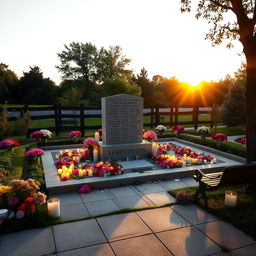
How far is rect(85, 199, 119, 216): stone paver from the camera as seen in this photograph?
16.0ft

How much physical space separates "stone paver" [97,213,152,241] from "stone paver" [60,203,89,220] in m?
0.46

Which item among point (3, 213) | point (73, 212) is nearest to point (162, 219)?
point (73, 212)

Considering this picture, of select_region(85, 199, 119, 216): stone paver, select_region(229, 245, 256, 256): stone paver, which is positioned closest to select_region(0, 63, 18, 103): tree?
select_region(85, 199, 119, 216): stone paver

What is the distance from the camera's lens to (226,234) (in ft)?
13.1

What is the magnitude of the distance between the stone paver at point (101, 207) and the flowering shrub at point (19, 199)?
1.09 meters

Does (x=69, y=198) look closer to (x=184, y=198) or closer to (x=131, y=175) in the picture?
(x=131, y=175)

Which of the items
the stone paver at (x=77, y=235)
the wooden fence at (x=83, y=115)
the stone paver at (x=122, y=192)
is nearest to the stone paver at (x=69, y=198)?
the stone paver at (x=122, y=192)

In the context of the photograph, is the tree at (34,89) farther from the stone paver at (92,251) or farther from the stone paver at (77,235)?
the stone paver at (92,251)

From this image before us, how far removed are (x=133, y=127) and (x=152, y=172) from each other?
99.7 inches

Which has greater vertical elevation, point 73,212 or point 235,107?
point 235,107

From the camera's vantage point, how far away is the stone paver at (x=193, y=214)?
4.47m

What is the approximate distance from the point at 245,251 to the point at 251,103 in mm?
4615

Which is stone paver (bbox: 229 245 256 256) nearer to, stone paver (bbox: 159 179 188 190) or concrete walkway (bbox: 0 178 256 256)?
concrete walkway (bbox: 0 178 256 256)

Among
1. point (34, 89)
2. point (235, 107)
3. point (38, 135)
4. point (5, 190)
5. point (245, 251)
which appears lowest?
point (245, 251)
